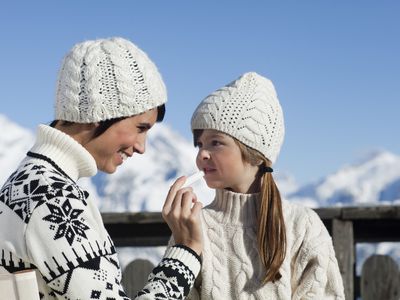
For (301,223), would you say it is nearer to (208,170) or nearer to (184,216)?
(208,170)

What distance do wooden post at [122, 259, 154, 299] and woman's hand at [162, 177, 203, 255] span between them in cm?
324

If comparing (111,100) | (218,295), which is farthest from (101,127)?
(218,295)

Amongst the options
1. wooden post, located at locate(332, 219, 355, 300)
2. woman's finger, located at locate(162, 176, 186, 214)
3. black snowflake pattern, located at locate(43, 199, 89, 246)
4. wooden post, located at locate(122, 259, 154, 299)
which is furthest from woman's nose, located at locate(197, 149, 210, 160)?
wooden post, located at locate(122, 259, 154, 299)

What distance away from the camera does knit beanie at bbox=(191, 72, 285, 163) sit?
4344 millimetres

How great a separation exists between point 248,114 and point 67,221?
2.02 m

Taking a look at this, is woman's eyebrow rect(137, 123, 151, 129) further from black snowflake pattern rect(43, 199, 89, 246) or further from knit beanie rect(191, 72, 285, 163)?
knit beanie rect(191, 72, 285, 163)

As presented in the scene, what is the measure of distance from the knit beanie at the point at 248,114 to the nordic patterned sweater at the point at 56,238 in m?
1.70

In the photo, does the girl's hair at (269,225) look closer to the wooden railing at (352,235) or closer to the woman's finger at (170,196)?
the woman's finger at (170,196)

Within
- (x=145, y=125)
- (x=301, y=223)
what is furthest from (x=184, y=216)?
(x=301, y=223)

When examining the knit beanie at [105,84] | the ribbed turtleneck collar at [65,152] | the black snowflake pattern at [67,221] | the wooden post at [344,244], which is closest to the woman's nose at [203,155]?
the knit beanie at [105,84]

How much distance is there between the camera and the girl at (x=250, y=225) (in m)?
4.18

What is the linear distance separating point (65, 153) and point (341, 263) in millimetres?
3635

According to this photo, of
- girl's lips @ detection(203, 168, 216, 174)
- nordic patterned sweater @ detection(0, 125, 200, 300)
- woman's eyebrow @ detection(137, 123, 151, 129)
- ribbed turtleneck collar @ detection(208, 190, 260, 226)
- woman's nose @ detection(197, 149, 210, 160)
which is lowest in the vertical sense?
nordic patterned sweater @ detection(0, 125, 200, 300)

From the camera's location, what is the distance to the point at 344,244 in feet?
19.9
